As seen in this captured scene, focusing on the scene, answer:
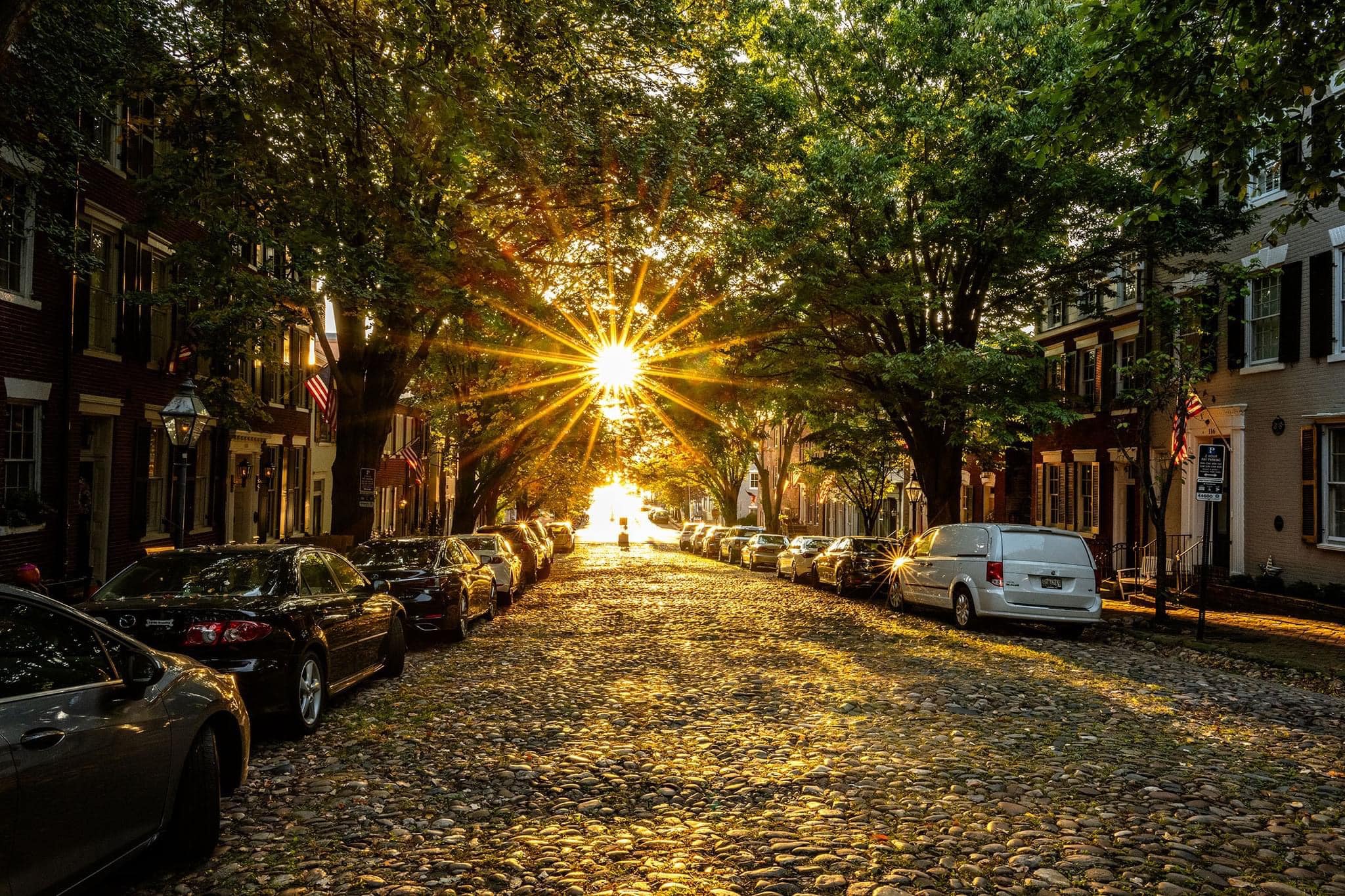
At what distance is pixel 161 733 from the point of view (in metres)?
4.84

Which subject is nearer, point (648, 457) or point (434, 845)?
point (434, 845)

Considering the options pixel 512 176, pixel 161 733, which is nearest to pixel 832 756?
pixel 161 733

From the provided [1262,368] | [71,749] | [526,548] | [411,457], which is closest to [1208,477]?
[1262,368]

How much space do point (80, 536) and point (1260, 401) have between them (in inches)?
899

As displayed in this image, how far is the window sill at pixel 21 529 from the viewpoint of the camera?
49.2 feet

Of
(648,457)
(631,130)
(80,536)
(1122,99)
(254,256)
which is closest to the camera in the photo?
(1122,99)

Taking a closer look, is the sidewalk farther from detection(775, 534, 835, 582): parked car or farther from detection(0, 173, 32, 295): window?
detection(0, 173, 32, 295): window

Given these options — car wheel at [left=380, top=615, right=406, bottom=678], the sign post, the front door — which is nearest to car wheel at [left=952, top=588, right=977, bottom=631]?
the sign post

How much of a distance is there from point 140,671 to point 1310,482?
68.3ft

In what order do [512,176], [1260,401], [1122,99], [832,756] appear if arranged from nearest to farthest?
[832,756] < [1122,99] < [512,176] < [1260,401]

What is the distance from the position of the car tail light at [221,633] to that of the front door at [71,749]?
9.77 feet

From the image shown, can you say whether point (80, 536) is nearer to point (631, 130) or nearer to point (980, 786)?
point (631, 130)

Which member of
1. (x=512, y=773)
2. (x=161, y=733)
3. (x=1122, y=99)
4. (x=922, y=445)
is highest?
(x=1122, y=99)

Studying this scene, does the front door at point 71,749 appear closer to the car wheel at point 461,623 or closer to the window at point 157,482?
the car wheel at point 461,623
